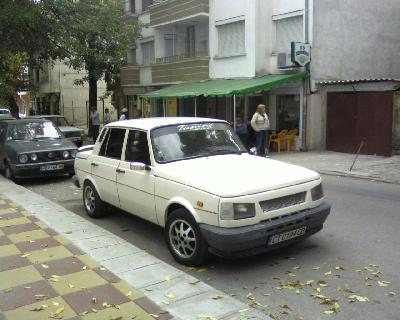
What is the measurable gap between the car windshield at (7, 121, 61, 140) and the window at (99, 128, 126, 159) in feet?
19.2

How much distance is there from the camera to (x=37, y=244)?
19.9 feet

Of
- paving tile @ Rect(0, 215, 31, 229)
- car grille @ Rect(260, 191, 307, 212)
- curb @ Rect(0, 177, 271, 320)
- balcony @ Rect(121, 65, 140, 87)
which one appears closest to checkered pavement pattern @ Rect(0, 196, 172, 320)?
curb @ Rect(0, 177, 271, 320)

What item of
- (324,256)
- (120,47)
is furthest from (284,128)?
(324,256)

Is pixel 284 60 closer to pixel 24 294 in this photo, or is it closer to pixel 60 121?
pixel 60 121

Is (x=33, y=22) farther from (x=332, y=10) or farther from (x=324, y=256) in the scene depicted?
(x=324, y=256)

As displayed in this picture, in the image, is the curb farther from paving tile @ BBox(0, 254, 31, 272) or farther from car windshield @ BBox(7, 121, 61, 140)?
car windshield @ BBox(7, 121, 61, 140)

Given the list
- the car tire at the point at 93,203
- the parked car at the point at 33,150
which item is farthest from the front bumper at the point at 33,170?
the car tire at the point at 93,203

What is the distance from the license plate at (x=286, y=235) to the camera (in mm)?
5117

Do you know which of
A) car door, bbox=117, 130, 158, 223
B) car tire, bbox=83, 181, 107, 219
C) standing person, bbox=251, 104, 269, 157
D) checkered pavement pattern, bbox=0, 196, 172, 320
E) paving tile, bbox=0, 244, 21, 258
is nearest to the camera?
checkered pavement pattern, bbox=0, 196, 172, 320

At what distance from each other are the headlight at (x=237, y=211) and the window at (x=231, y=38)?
1587 centimetres

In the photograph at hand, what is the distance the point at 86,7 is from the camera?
20172 millimetres

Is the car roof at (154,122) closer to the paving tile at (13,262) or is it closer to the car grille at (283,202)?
the car grille at (283,202)

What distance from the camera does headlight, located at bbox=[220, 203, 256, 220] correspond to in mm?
4879

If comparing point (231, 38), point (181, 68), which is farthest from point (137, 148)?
point (181, 68)
